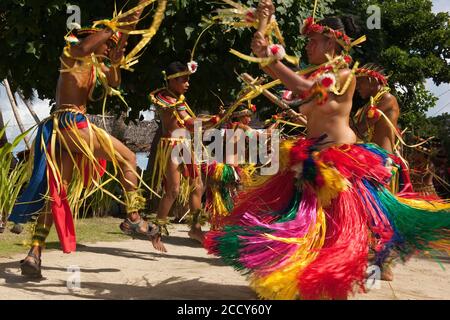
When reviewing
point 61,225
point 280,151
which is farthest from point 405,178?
point 61,225

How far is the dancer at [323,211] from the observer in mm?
2992

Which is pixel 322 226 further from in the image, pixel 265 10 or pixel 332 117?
pixel 265 10

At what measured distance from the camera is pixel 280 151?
11.6ft

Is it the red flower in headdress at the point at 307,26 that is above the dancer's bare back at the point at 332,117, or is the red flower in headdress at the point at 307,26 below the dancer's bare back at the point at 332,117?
above

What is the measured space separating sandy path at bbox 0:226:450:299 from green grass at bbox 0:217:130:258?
34 cm

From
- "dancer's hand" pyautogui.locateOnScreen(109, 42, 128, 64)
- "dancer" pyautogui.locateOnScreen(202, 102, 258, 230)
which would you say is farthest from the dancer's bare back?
"dancer" pyautogui.locateOnScreen(202, 102, 258, 230)

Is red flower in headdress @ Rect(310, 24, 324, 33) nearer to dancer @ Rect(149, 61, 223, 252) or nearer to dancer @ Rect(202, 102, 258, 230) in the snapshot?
dancer @ Rect(149, 61, 223, 252)

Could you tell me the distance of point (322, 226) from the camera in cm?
321

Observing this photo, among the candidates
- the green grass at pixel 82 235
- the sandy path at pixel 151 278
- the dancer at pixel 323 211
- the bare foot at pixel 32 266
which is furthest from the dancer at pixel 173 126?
the dancer at pixel 323 211

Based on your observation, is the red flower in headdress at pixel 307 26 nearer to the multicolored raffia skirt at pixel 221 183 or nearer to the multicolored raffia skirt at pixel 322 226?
the multicolored raffia skirt at pixel 322 226

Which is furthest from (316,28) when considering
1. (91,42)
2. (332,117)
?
(91,42)

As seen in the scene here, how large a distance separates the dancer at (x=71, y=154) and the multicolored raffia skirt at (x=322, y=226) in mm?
1050

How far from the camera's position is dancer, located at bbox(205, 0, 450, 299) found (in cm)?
299

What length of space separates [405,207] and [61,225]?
2.28m
